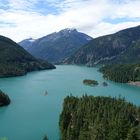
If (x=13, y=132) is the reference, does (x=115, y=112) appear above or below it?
above

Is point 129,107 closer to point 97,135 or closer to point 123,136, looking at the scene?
point 97,135

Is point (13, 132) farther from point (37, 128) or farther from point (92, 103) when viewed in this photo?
point (92, 103)

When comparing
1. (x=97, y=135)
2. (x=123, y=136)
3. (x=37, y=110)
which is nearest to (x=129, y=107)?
(x=97, y=135)

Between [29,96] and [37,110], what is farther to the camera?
[29,96]

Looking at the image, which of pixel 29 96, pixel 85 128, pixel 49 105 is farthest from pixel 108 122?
pixel 29 96

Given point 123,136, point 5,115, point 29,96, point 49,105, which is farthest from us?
point 29,96

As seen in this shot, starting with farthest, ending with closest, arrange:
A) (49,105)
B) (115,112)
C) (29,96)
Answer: (29,96) < (49,105) < (115,112)
